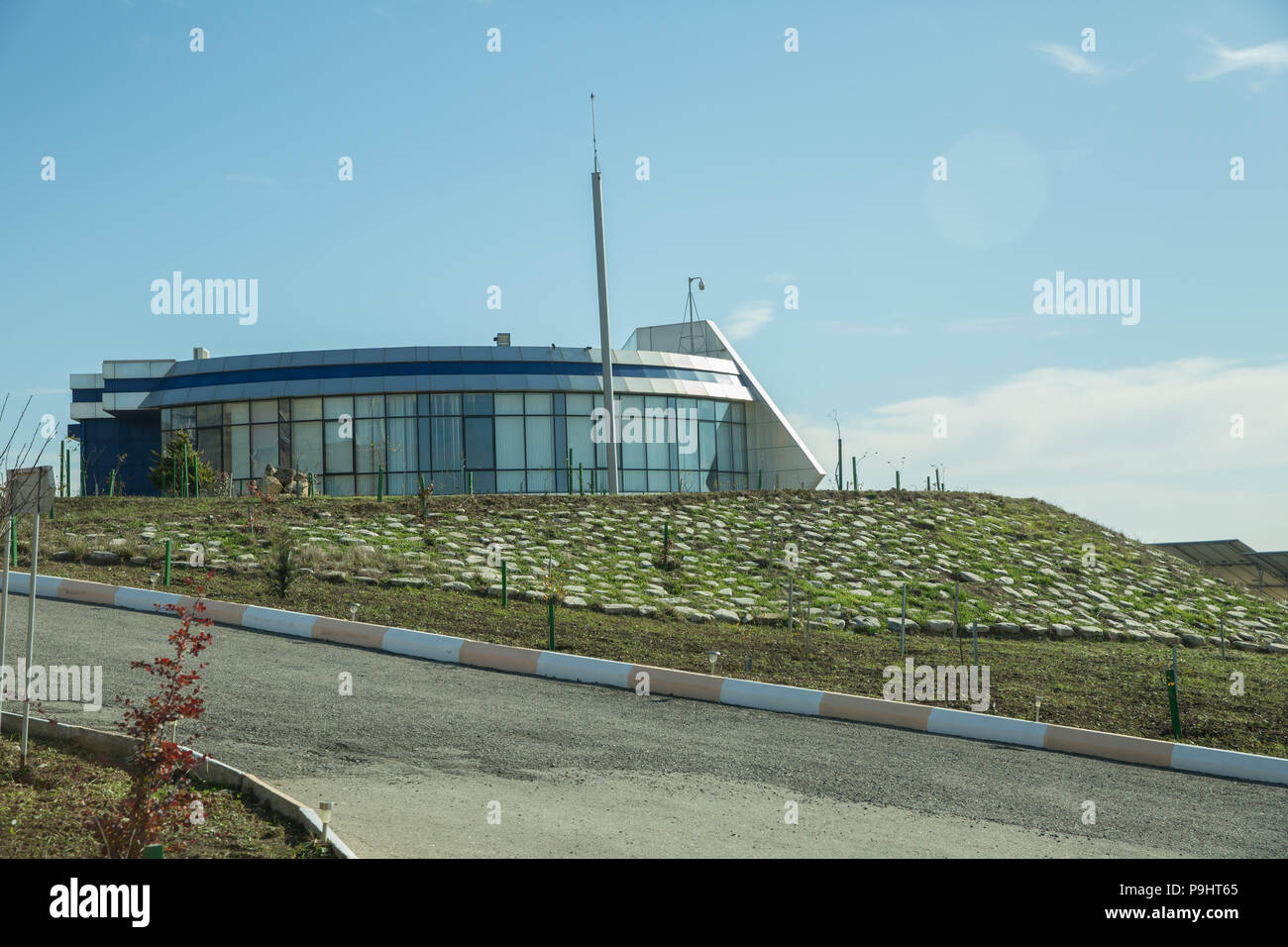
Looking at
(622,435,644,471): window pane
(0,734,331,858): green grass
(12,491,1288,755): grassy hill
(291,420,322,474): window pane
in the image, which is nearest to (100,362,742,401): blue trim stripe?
(291,420,322,474): window pane

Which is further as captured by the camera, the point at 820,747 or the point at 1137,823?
the point at 820,747

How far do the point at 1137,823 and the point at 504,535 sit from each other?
14381 mm

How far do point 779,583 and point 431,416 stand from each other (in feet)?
65.3

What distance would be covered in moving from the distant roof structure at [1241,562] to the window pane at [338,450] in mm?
26917

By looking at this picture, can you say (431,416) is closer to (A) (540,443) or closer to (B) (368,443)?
(B) (368,443)

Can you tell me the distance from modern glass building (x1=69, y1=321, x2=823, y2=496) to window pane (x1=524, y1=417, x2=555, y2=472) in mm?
44

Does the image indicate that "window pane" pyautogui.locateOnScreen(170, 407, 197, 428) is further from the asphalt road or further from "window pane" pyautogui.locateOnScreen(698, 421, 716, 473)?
the asphalt road

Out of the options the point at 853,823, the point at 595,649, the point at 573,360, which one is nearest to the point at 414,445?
the point at 573,360

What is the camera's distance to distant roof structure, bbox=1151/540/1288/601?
33.8 m

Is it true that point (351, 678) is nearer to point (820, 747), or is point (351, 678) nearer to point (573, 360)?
point (820, 747)

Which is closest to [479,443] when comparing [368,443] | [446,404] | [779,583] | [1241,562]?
[446,404]

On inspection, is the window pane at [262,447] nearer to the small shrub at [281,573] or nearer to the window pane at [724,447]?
the window pane at [724,447]

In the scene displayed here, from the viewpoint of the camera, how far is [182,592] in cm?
1532
